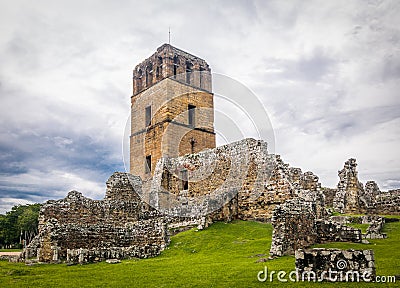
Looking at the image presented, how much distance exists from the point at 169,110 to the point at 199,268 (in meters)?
23.2

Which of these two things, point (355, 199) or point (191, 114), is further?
point (191, 114)

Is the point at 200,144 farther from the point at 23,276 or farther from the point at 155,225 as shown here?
the point at 23,276

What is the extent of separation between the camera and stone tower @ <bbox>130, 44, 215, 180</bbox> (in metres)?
32.7

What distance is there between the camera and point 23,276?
34.4 ft

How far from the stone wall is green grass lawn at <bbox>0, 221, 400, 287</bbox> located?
25cm

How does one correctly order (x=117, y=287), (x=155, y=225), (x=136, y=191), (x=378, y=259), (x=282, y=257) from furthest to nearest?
(x=136, y=191), (x=155, y=225), (x=282, y=257), (x=378, y=259), (x=117, y=287)

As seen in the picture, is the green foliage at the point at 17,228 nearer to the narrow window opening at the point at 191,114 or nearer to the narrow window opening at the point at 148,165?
the narrow window opening at the point at 148,165

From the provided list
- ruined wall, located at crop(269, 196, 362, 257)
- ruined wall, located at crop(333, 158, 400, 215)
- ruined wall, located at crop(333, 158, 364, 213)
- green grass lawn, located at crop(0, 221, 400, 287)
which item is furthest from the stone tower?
ruined wall, located at crop(269, 196, 362, 257)

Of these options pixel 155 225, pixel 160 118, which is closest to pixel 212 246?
pixel 155 225

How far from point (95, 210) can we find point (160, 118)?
15443 mm

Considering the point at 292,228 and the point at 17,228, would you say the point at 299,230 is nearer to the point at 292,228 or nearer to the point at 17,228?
the point at 292,228

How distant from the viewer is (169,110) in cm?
3266

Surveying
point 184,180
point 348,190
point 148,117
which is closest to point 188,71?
point 148,117

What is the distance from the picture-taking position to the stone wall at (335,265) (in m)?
7.43
